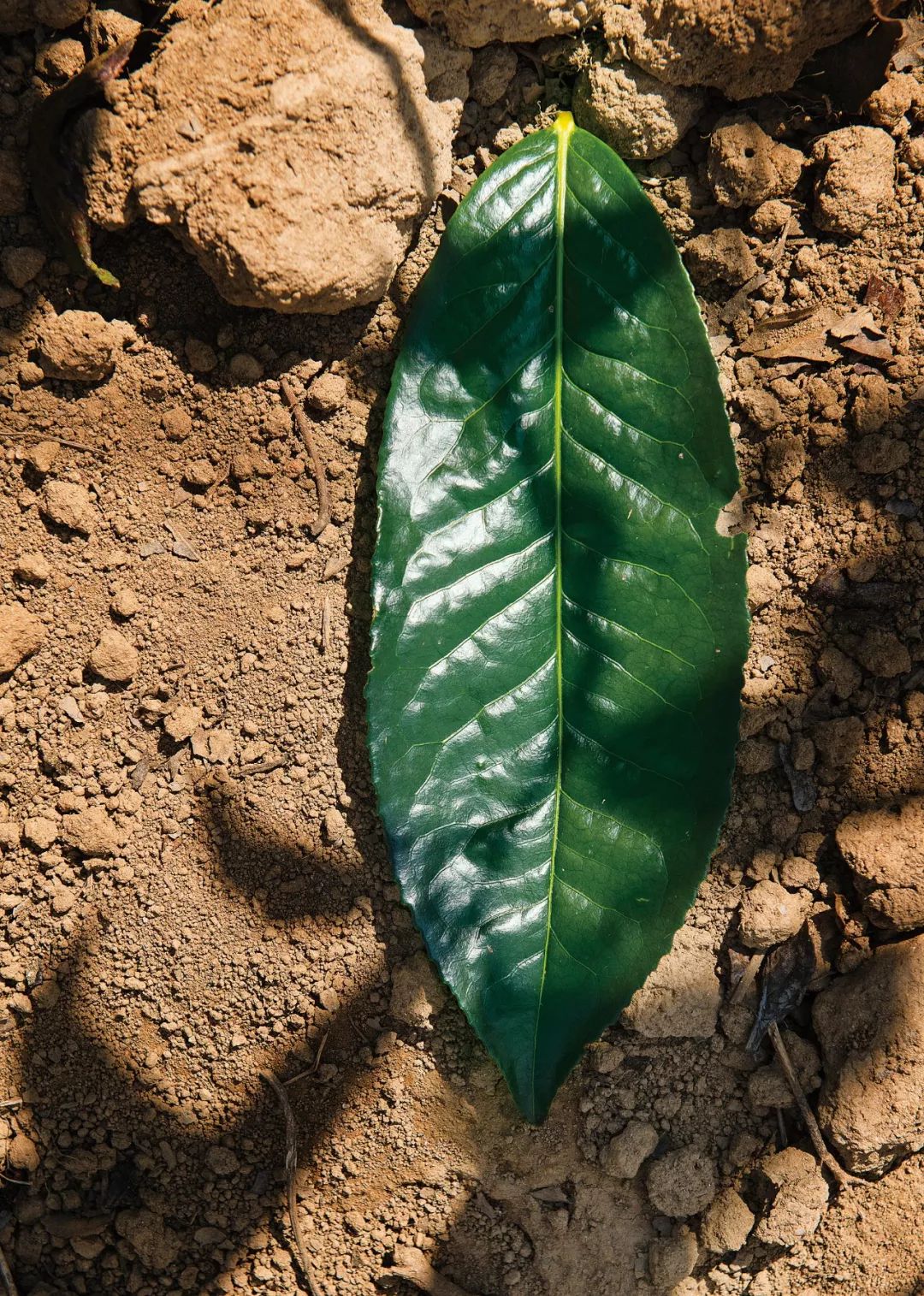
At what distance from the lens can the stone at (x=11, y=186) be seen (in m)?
1.66

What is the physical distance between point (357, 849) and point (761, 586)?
92 centimetres

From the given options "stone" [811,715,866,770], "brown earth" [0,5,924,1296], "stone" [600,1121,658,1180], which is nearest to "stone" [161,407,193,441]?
"brown earth" [0,5,924,1296]

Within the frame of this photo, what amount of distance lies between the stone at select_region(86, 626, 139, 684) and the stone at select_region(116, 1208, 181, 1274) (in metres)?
1.01

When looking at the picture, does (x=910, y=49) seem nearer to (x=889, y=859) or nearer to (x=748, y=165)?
(x=748, y=165)

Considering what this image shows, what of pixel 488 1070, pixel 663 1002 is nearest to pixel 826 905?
pixel 663 1002

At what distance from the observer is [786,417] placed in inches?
73.0

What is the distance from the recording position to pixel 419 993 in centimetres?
182

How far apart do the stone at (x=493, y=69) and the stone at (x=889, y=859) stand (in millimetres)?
1503

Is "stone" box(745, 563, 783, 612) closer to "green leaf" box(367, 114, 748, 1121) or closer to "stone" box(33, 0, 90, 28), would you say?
"green leaf" box(367, 114, 748, 1121)

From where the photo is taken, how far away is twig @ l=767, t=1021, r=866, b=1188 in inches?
72.6

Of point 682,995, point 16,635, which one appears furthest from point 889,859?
point 16,635

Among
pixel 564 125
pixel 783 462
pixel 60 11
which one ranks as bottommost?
pixel 783 462

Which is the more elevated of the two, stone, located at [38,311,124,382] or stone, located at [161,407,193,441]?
stone, located at [38,311,124,382]

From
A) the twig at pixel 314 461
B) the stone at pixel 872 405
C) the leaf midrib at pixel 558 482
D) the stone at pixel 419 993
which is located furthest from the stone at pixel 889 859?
the twig at pixel 314 461
